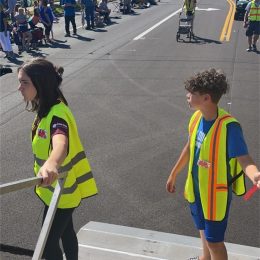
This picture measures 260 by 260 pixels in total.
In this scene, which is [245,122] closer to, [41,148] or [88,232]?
[88,232]

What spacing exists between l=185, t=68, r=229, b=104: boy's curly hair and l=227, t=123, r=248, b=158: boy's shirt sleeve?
0.84 feet

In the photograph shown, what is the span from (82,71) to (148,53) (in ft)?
11.1

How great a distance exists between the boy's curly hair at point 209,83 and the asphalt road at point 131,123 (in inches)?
83.1

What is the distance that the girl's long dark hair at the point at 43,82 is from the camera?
3.02 meters

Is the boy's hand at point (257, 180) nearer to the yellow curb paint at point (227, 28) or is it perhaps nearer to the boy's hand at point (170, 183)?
the boy's hand at point (170, 183)

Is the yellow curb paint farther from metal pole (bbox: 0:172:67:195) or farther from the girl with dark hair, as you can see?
metal pole (bbox: 0:172:67:195)

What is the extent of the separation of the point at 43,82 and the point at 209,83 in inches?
47.2

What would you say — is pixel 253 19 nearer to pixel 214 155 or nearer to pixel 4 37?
pixel 4 37

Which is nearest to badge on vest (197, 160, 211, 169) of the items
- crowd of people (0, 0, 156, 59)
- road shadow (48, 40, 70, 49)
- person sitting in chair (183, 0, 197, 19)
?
crowd of people (0, 0, 156, 59)

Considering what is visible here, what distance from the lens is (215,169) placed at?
3146mm

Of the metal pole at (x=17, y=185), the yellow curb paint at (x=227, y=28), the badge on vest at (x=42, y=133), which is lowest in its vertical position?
the yellow curb paint at (x=227, y=28)

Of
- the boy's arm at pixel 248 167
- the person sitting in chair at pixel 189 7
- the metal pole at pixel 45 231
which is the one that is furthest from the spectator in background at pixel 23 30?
the metal pole at pixel 45 231

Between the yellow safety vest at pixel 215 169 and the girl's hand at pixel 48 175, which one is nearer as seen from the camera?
the girl's hand at pixel 48 175

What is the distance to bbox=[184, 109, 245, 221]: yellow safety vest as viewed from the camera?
10.2ft
